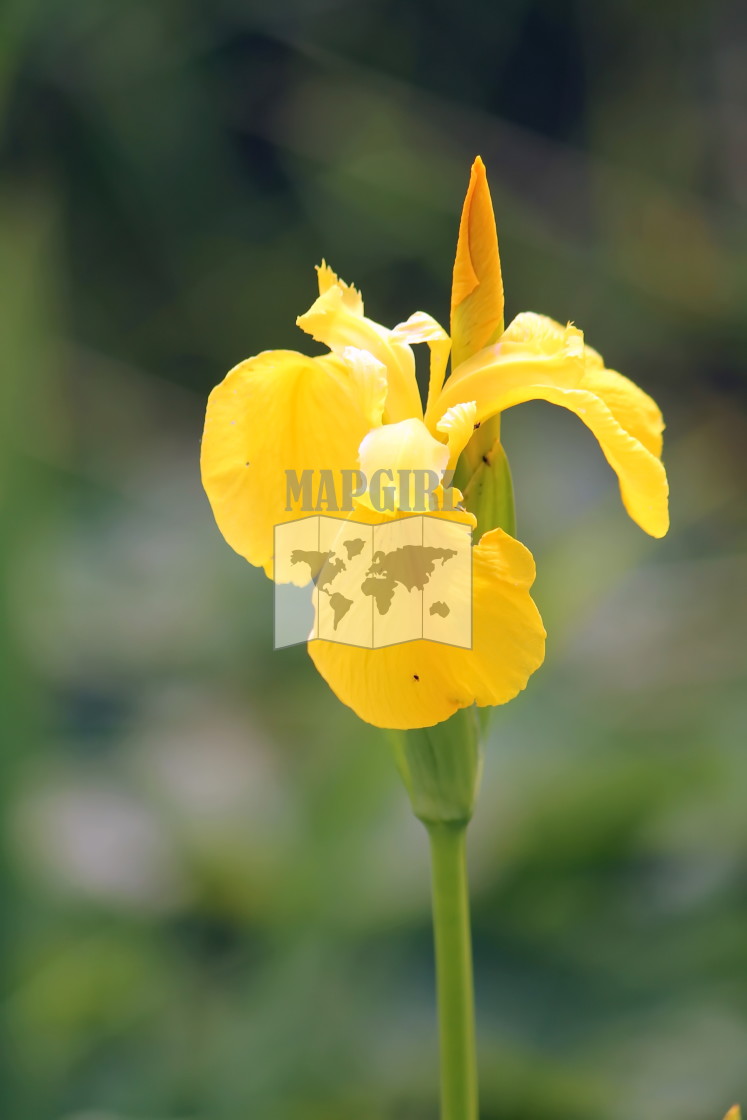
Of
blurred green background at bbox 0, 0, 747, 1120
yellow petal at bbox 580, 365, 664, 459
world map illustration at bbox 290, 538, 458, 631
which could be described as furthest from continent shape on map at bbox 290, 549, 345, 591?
blurred green background at bbox 0, 0, 747, 1120

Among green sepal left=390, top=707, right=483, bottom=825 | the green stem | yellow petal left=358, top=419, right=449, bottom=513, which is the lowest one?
the green stem

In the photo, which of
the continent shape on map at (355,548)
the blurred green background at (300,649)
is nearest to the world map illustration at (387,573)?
the continent shape on map at (355,548)

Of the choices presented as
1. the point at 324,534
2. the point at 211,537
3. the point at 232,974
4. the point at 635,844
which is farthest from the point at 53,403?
the point at 324,534

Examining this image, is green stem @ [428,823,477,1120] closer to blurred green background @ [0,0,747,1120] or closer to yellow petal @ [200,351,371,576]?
yellow petal @ [200,351,371,576]

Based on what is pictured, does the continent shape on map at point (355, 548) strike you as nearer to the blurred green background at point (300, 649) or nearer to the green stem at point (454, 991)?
the green stem at point (454, 991)

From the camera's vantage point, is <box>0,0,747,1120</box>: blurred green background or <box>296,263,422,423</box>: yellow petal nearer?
<box>296,263,422,423</box>: yellow petal

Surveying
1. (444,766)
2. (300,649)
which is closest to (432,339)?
(444,766)

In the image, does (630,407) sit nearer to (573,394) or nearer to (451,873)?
(573,394)

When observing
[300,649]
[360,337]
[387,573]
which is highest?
[300,649]
